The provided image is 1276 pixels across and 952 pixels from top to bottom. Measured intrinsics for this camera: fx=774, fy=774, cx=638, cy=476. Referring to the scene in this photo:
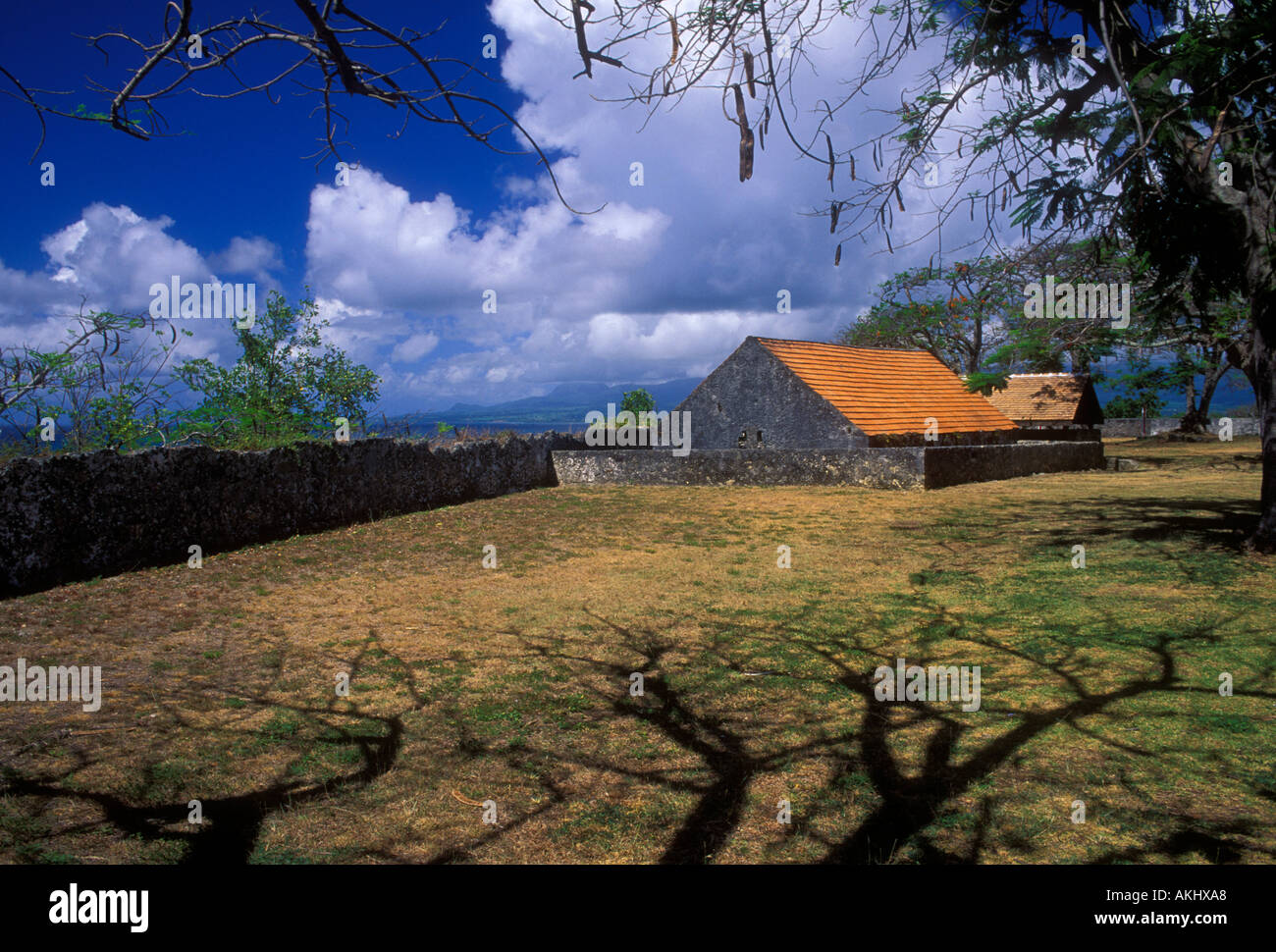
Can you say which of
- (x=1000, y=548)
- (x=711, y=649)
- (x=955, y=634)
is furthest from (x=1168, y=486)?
(x=711, y=649)

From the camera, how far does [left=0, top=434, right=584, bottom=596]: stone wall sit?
8.88m

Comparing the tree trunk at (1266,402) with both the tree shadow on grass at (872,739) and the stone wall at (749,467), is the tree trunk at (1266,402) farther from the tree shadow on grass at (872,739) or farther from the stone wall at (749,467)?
the stone wall at (749,467)

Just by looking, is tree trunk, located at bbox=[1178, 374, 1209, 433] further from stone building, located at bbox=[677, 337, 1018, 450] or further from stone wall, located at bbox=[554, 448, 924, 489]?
stone wall, located at bbox=[554, 448, 924, 489]

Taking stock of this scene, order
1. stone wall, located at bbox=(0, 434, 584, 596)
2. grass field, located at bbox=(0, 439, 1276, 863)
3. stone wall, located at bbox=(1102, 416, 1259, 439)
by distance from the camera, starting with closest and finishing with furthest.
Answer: grass field, located at bbox=(0, 439, 1276, 863) < stone wall, located at bbox=(0, 434, 584, 596) < stone wall, located at bbox=(1102, 416, 1259, 439)

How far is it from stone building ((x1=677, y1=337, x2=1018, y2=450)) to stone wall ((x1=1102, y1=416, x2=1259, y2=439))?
1095 inches

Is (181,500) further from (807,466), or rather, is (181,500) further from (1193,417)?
(1193,417)

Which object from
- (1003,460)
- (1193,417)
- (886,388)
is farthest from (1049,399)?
(1003,460)

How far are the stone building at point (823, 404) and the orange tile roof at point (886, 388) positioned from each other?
5cm

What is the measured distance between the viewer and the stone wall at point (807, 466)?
730 inches

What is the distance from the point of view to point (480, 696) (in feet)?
18.0

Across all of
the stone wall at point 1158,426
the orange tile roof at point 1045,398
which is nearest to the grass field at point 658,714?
the orange tile roof at point 1045,398

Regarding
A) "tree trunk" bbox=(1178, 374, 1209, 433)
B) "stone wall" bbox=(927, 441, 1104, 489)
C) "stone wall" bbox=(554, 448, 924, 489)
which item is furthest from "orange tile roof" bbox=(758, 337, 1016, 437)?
"tree trunk" bbox=(1178, 374, 1209, 433)

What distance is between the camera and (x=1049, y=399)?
35281mm
